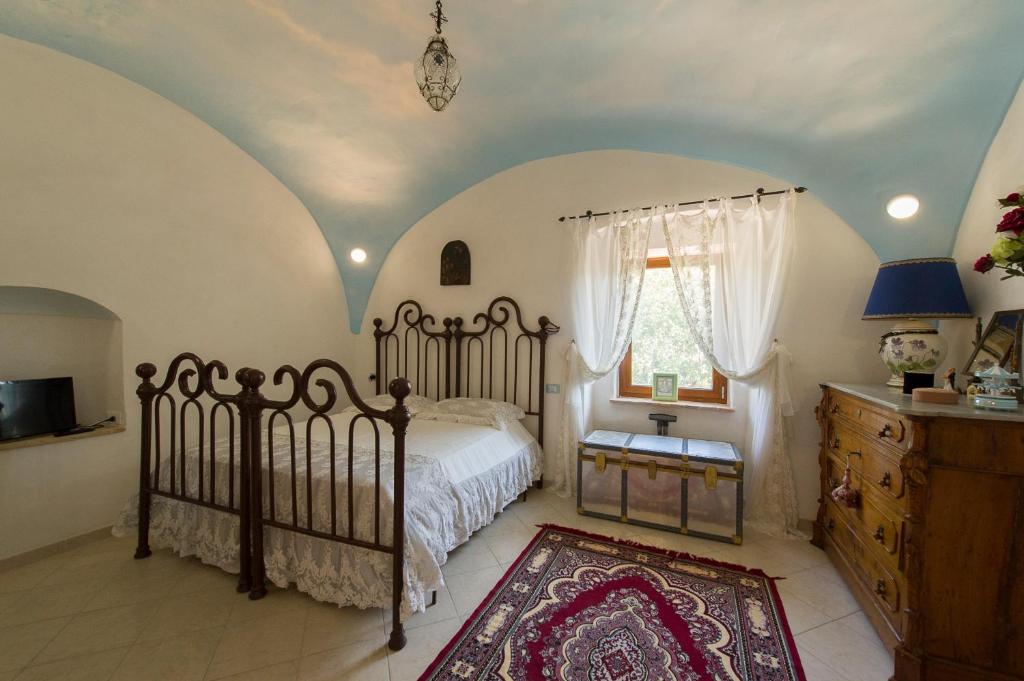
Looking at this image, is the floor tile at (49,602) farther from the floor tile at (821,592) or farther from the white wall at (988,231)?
the white wall at (988,231)

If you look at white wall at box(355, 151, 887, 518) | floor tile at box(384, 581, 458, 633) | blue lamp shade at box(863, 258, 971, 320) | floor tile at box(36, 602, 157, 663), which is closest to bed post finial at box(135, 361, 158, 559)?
floor tile at box(36, 602, 157, 663)

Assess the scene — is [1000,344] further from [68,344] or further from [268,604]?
[68,344]

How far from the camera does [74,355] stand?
2584mm

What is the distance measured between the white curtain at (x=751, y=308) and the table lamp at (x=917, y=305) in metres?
0.56

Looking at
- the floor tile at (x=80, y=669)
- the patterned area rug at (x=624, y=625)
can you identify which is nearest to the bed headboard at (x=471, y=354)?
the patterned area rug at (x=624, y=625)

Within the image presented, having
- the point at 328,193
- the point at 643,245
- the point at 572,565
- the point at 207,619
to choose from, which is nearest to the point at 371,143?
the point at 328,193

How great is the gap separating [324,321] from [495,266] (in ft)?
6.19

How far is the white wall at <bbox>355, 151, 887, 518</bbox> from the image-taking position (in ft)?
8.52

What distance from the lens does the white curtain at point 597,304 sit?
3.03 meters

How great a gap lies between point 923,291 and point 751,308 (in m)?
0.84

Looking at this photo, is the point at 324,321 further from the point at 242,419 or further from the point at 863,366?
the point at 863,366

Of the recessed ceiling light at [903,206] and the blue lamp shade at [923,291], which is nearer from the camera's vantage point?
the blue lamp shade at [923,291]

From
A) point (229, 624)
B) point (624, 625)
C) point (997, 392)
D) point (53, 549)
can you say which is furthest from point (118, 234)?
point (997, 392)

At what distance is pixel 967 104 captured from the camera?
6.22 ft
